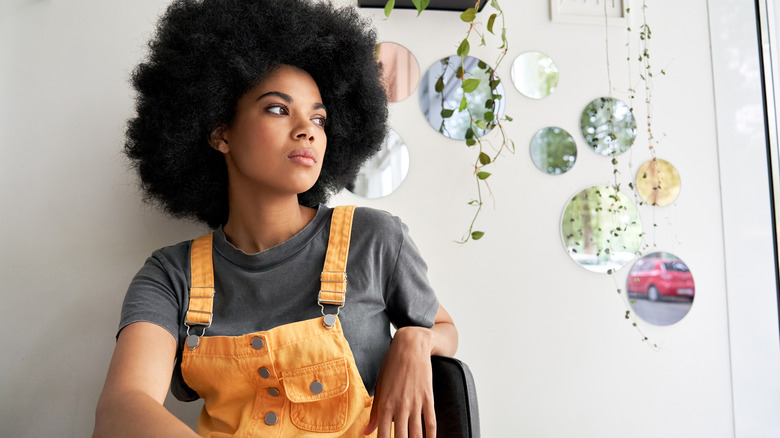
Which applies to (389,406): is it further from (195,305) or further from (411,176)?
(411,176)

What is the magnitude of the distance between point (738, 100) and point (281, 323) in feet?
4.89

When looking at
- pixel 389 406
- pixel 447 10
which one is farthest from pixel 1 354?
pixel 447 10

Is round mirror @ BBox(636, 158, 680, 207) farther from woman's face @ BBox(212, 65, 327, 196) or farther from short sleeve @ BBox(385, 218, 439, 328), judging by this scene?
woman's face @ BBox(212, 65, 327, 196)

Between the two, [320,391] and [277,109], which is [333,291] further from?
[277,109]

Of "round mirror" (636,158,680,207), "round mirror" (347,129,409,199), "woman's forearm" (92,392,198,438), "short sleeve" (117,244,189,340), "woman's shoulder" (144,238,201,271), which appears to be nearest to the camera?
"woman's forearm" (92,392,198,438)

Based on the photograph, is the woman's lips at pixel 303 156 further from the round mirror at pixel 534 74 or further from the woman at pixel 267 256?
the round mirror at pixel 534 74

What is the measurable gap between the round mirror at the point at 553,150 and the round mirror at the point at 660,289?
1.18 feet

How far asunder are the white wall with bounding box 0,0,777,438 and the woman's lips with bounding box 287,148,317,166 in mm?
386

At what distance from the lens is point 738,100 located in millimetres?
1703

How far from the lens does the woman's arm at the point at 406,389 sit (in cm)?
98

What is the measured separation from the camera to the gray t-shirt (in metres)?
1.17

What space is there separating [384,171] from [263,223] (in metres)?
0.42

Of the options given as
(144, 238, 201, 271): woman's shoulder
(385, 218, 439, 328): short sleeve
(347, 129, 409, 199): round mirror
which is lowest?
(385, 218, 439, 328): short sleeve

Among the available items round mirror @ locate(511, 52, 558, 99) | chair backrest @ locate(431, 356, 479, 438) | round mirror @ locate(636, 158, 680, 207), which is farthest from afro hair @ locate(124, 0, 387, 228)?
round mirror @ locate(636, 158, 680, 207)
